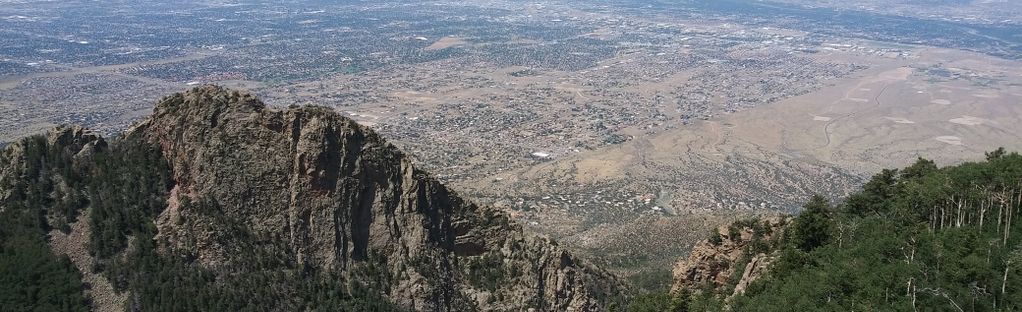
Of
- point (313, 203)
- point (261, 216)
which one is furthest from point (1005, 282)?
point (261, 216)

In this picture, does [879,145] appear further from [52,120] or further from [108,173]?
[52,120]

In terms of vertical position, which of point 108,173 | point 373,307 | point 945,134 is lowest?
point 945,134

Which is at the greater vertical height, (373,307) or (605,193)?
(373,307)

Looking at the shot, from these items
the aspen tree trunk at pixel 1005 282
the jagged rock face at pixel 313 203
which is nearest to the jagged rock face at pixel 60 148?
the jagged rock face at pixel 313 203

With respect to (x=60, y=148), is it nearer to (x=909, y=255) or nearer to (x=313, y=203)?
(x=313, y=203)

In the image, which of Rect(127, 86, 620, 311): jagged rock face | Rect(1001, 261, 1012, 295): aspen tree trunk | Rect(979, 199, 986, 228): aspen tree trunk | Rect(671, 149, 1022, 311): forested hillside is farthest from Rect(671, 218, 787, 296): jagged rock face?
Rect(1001, 261, 1012, 295): aspen tree trunk

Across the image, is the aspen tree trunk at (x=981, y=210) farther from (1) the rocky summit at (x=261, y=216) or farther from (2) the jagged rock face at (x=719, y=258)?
(1) the rocky summit at (x=261, y=216)

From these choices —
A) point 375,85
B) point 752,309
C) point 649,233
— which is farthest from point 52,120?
point 752,309
